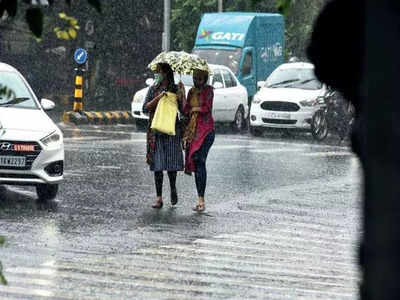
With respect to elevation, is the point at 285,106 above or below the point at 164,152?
below

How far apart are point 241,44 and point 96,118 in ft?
19.9

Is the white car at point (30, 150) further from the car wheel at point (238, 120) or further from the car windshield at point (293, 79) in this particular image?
the car wheel at point (238, 120)

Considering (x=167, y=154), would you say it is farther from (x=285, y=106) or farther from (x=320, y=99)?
(x=320, y=99)

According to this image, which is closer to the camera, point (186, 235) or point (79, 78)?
point (186, 235)

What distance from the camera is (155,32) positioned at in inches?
1658

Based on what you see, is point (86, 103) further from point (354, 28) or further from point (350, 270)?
point (354, 28)

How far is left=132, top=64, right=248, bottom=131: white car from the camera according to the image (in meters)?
30.9

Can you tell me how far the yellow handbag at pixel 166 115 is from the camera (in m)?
14.5

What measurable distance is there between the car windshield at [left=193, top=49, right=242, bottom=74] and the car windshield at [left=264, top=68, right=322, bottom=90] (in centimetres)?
514

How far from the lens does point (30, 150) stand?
14.5 m

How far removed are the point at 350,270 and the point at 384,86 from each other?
8.38 m

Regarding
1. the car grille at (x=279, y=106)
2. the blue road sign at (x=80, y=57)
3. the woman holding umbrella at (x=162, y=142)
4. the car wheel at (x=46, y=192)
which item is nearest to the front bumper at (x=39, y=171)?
the car wheel at (x=46, y=192)

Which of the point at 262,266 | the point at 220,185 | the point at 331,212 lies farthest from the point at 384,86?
the point at 220,185

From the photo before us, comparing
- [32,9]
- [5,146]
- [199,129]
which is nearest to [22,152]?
[5,146]
